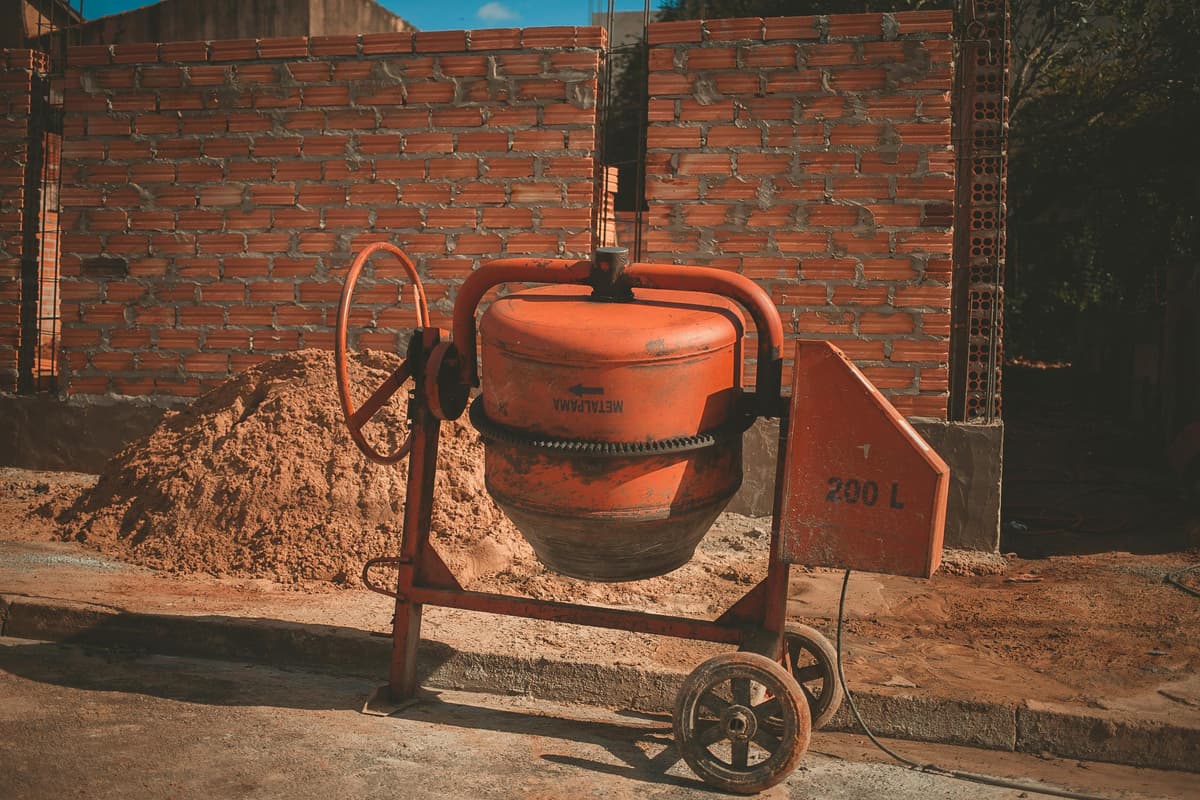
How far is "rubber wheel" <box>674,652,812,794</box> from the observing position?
3.33 metres

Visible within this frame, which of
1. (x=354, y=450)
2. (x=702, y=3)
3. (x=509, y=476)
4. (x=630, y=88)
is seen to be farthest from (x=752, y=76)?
(x=630, y=88)

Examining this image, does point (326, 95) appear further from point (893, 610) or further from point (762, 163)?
point (893, 610)

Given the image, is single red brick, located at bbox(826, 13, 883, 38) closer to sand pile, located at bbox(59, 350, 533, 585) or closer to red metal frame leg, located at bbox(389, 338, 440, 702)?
sand pile, located at bbox(59, 350, 533, 585)

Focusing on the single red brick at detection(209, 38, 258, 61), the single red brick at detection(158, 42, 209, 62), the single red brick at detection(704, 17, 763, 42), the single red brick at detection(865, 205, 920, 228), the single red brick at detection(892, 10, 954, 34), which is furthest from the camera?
the single red brick at detection(158, 42, 209, 62)

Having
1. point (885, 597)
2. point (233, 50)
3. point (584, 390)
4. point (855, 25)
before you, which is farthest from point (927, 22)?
point (233, 50)

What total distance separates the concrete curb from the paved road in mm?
65

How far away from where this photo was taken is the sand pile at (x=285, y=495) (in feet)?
17.7

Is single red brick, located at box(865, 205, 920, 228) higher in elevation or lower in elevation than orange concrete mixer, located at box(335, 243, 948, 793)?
higher

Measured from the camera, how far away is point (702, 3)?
13.7 meters

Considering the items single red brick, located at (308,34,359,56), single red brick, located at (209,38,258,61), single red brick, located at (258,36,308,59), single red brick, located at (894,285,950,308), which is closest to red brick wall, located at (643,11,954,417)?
single red brick, located at (894,285,950,308)

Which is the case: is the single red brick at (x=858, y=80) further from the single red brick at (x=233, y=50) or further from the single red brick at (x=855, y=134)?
the single red brick at (x=233, y=50)

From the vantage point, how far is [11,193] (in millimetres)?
7223

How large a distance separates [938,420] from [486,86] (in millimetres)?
3244

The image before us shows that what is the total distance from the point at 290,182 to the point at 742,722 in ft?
15.2
